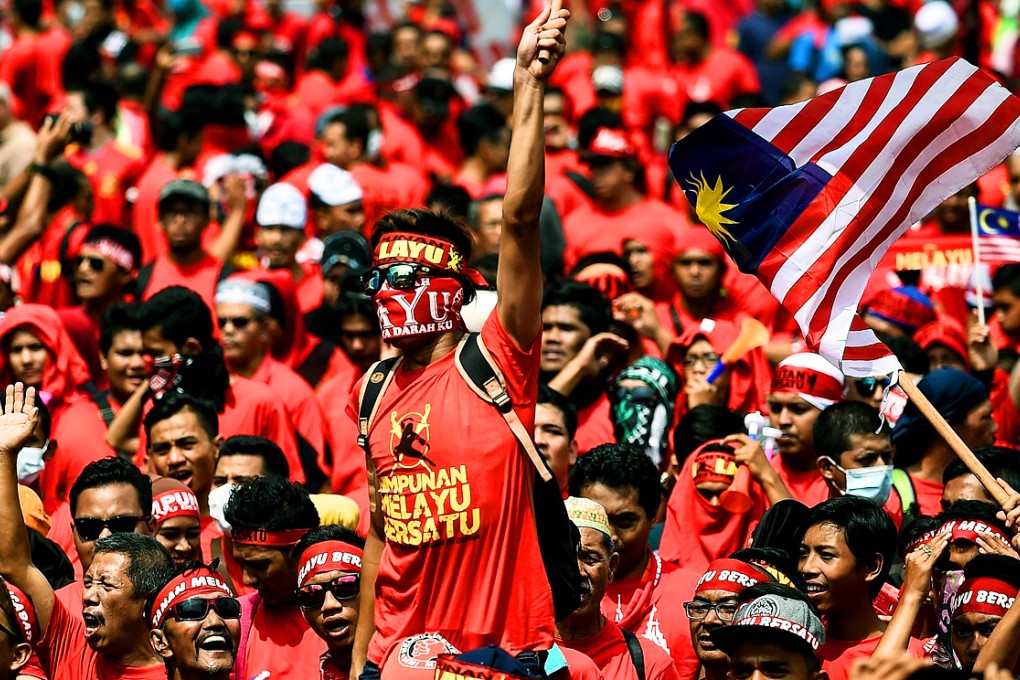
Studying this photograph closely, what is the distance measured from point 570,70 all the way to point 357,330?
7300 mm

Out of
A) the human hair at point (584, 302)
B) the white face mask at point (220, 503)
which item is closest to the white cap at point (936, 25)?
the human hair at point (584, 302)

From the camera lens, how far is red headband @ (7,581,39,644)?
7.20 metres

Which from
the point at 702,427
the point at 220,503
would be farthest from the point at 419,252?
the point at 702,427

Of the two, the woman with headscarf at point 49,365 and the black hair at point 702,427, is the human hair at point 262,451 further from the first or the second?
the black hair at point 702,427

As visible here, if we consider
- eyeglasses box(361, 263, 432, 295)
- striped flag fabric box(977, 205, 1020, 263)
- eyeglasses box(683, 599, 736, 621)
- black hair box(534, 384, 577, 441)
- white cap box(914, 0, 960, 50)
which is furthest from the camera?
white cap box(914, 0, 960, 50)

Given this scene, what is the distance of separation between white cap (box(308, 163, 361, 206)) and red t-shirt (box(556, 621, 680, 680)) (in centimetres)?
574

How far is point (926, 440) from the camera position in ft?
30.3

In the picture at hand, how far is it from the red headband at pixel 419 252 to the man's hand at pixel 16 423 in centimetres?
194

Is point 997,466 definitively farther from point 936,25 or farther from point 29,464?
point 936,25

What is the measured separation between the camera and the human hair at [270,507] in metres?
8.13

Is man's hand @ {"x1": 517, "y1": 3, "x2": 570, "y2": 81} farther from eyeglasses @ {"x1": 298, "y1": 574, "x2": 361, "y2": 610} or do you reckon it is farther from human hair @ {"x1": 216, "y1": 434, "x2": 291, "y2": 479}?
human hair @ {"x1": 216, "y1": 434, "x2": 291, "y2": 479}

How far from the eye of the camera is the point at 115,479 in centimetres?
825

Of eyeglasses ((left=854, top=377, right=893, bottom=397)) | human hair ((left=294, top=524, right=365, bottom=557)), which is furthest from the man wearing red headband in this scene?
eyeglasses ((left=854, top=377, right=893, bottom=397))

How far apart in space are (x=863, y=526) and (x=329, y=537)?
2279 millimetres
